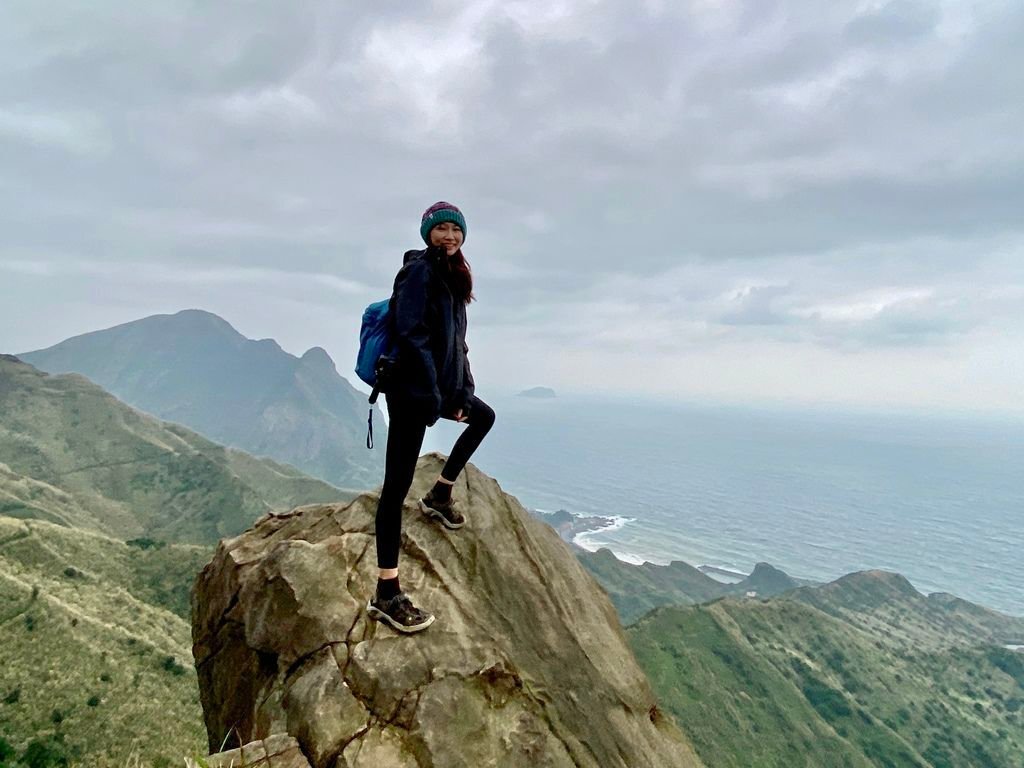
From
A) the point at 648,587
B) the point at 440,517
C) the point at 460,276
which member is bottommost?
the point at 648,587

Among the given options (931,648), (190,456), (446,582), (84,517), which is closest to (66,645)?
(446,582)

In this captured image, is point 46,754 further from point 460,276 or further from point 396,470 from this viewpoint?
point 460,276

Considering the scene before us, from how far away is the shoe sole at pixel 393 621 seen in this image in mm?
6719

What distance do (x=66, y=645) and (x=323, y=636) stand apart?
72.5m

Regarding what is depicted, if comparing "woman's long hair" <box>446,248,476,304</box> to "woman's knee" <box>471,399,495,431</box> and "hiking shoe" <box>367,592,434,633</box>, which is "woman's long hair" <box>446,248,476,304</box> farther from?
"hiking shoe" <box>367,592,434,633</box>

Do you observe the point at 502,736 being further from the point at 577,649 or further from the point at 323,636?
the point at 323,636

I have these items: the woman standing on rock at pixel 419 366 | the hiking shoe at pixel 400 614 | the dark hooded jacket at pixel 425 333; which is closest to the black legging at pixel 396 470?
the woman standing on rock at pixel 419 366

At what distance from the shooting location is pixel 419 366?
19.9 feet

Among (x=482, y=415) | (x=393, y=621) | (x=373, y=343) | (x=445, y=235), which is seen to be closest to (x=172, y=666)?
(x=393, y=621)

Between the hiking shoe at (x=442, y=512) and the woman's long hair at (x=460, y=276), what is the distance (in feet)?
12.3

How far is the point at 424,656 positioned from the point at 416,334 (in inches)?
161

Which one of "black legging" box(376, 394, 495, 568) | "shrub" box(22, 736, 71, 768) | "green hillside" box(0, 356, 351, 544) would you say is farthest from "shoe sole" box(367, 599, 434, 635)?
"green hillside" box(0, 356, 351, 544)

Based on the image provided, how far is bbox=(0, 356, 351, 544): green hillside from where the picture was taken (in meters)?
136

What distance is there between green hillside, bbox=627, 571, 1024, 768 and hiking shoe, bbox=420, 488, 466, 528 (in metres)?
84.5
